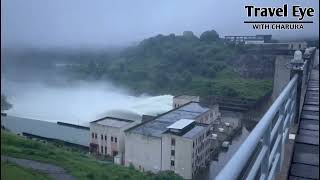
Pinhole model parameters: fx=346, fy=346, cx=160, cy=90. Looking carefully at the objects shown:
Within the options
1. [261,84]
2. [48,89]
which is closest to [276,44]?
[261,84]

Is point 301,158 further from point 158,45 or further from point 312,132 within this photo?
point 158,45

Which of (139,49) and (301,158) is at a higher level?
(139,49)

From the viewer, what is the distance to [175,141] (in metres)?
1.52

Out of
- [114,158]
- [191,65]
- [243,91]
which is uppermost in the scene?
[191,65]

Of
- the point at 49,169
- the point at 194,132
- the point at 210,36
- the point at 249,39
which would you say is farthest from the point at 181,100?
the point at 49,169

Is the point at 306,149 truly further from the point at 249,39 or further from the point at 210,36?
the point at 210,36

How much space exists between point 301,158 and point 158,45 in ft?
3.64

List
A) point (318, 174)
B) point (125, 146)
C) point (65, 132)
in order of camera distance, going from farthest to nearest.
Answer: point (65, 132) < point (125, 146) < point (318, 174)

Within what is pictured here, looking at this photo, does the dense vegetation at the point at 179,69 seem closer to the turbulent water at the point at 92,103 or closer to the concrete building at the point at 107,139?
the turbulent water at the point at 92,103

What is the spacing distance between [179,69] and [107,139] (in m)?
0.91

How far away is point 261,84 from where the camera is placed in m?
2.46

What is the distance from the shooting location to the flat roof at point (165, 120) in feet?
5.24

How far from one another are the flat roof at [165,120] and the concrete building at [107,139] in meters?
0.07

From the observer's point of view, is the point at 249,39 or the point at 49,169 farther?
the point at 249,39
